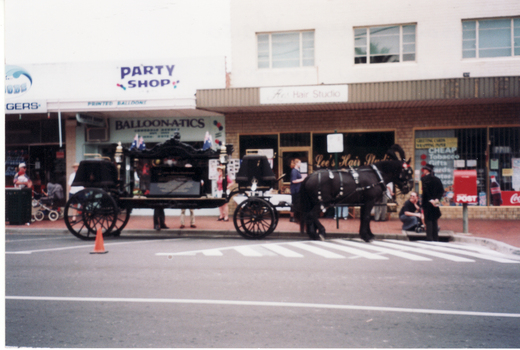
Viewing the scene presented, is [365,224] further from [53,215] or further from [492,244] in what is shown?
[53,215]

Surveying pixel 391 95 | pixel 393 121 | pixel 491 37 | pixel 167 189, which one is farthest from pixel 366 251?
pixel 491 37

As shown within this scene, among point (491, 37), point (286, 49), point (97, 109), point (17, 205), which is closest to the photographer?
point (17, 205)

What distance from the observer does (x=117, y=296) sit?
606 centimetres

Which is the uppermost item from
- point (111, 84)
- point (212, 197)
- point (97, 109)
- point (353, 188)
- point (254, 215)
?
point (111, 84)

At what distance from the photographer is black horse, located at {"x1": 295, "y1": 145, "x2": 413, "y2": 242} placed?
1088 centimetres

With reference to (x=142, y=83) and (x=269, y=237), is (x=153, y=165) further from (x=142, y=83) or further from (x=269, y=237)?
(x=142, y=83)

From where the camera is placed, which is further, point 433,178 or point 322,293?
point 433,178

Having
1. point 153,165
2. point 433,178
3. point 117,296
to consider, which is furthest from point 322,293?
point 153,165

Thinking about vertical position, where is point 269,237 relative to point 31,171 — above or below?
below

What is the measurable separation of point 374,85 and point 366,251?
6537 millimetres

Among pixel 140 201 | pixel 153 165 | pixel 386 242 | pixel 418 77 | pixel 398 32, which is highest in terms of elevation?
pixel 398 32

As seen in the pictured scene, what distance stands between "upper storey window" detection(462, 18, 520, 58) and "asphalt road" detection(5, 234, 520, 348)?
8.29 meters

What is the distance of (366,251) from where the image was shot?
9508 mm

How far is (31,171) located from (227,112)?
790 cm
